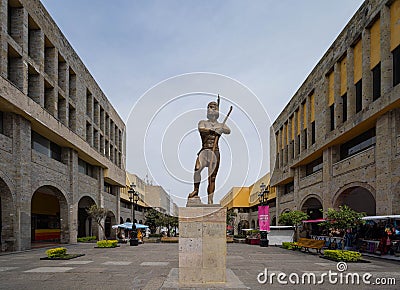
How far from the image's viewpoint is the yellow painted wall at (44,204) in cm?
3782

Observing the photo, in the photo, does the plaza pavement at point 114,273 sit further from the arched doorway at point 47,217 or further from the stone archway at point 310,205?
the stone archway at point 310,205

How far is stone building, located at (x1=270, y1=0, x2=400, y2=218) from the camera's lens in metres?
22.2

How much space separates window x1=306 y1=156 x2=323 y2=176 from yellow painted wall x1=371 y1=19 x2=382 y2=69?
13980 millimetres

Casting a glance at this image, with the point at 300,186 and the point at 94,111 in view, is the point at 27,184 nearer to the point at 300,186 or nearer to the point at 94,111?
the point at 94,111

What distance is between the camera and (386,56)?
2231 cm

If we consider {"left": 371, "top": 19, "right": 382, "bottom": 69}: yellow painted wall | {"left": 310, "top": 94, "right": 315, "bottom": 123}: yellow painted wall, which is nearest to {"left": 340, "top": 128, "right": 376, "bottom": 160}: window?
{"left": 371, "top": 19, "right": 382, "bottom": 69}: yellow painted wall

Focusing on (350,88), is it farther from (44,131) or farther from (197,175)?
(44,131)

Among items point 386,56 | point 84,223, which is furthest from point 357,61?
point 84,223

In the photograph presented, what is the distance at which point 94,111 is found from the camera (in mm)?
43906

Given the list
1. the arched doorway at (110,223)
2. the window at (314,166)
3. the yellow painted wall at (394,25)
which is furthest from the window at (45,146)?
the yellow painted wall at (394,25)

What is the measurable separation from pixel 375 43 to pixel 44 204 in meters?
32.1

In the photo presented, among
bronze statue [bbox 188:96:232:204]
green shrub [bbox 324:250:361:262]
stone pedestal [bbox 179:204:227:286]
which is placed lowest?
green shrub [bbox 324:250:361:262]

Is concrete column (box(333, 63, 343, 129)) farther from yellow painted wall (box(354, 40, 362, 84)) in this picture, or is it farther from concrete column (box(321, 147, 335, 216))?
concrete column (box(321, 147, 335, 216))
